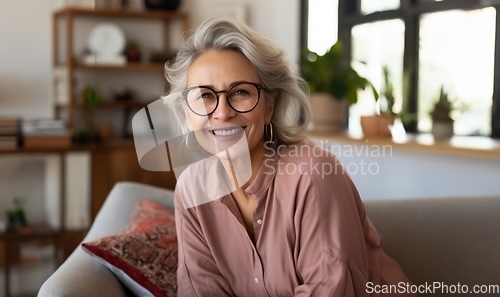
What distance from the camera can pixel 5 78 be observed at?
3.91 meters

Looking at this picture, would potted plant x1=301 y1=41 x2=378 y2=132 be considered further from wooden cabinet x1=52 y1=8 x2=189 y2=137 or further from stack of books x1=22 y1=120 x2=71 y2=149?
stack of books x1=22 y1=120 x2=71 y2=149

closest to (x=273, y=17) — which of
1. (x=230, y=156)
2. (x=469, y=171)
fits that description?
(x=469, y=171)

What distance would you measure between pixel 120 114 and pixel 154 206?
2329mm

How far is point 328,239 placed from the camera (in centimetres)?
140

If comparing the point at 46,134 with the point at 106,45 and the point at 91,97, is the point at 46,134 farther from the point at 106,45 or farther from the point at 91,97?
the point at 106,45

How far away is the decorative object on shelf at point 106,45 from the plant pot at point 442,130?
214 cm

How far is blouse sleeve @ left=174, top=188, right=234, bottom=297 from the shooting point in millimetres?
1561

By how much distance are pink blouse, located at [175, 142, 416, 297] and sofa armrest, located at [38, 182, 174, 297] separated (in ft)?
0.64

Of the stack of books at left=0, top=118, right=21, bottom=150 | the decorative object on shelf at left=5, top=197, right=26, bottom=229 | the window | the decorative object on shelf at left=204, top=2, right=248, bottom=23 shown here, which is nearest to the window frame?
the window

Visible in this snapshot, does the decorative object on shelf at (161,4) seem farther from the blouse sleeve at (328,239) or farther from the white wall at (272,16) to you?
the blouse sleeve at (328,239)

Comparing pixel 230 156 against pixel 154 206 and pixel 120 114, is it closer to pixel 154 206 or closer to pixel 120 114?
pixel 154 206

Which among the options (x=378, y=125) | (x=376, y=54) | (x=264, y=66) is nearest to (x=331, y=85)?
(x=378, y=125)

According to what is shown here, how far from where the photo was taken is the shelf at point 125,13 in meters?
3.87

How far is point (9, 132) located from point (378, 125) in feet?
6.87
